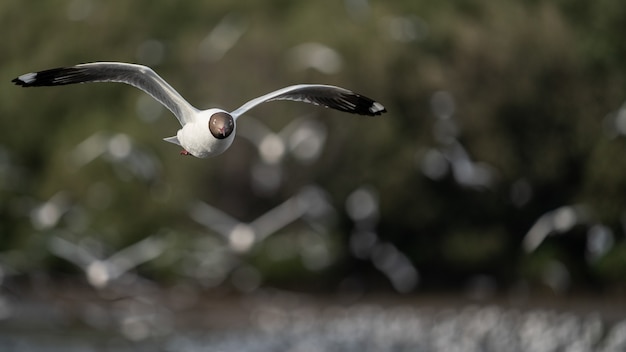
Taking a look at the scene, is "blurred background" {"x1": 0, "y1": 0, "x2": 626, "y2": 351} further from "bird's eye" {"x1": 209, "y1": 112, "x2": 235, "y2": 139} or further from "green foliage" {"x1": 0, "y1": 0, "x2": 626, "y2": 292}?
"bird's eye" {"x1": 209, "y1": 112, "x2": 235, "y2": 139}

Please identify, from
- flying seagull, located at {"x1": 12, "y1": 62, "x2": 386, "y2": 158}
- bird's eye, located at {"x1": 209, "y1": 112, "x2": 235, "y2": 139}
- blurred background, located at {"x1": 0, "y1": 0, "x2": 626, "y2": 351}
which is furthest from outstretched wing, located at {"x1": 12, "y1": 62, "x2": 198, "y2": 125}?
blurred background, located at {"x1": 0, "y1": 0, "x2": 626, "y2": 351}

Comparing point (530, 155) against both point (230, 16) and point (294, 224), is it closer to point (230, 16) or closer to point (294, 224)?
point (294, 224)

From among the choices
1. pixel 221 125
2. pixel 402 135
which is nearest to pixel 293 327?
pixel 402 135

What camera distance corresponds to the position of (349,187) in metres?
31.5

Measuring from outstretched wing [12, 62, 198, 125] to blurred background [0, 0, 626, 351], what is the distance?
55.5ft

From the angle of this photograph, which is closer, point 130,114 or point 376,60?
point 376,60

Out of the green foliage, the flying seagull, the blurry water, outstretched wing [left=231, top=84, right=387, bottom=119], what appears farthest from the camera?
the green foliage

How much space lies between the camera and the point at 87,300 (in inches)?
1320

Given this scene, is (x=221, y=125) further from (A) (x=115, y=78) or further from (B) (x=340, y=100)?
(B) (x=340, y=100)

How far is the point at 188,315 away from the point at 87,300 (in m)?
3.12

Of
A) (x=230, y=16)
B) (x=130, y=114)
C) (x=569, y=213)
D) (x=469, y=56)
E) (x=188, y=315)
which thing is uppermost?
(x=230, y=16)

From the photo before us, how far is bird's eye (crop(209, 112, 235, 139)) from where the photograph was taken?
10.8m

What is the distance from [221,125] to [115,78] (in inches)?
41.8

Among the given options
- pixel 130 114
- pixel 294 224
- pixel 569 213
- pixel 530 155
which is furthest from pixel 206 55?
pixel 569 213
